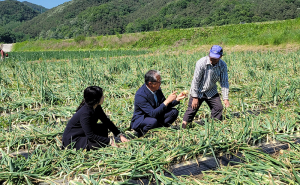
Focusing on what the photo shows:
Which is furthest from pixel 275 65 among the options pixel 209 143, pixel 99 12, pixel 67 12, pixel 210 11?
A: pixel 67 12

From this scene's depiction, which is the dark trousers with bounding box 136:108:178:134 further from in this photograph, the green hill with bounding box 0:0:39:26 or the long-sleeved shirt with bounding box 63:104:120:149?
the green hill with bounding box 0:0:39:26

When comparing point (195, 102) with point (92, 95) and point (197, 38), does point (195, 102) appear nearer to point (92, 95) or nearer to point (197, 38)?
point (92, 95)

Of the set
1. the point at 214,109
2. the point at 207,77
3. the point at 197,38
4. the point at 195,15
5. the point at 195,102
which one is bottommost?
the point at 214,109

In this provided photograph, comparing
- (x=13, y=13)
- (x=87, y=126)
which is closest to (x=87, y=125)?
(x=87, y=126)

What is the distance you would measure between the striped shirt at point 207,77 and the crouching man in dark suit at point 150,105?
23 cm

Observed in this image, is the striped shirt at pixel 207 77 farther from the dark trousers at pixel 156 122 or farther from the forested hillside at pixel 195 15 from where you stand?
the forested hillside at pixel 195 15

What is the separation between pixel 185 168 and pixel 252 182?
1.74 feet

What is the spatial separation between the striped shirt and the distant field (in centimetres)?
1101

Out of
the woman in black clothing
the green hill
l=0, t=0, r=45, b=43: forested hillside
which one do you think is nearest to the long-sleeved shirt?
the woman in black clothing

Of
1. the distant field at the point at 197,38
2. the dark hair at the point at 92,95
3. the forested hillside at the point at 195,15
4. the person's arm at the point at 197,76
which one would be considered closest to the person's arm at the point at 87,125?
the dark hair at the point at 92,95

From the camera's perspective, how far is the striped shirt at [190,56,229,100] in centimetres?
280

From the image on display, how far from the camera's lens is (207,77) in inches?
112

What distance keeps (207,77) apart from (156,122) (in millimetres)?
816

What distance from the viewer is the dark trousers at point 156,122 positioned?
269cm
